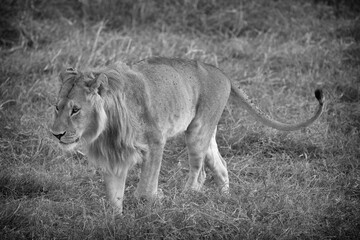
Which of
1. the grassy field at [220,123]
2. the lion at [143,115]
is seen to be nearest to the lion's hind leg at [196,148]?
the lion at [143,115]

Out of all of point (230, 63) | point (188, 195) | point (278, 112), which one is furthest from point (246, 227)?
point (230, 63)

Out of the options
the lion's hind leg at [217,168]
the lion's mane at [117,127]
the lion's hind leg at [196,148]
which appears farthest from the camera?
the lion's hind leg at [217,168]

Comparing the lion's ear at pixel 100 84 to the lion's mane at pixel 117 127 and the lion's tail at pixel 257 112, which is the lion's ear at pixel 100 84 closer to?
the lion's mane at pixel 117 127

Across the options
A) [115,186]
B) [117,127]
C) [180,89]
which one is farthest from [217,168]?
[117,127]

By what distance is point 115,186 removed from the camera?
3.88 meters

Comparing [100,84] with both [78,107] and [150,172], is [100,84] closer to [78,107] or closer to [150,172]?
[78,107]

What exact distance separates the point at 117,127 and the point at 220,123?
6.51 feet

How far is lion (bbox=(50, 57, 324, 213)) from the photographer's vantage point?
3.43m

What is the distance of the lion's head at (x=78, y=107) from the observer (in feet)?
11.1

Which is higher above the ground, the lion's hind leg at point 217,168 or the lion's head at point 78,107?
the lion's head at point 78,107

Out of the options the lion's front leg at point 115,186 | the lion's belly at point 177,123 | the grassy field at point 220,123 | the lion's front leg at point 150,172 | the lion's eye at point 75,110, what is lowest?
the grassy field at point 220,123

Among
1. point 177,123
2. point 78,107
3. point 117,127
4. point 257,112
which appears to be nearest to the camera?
point 78,107

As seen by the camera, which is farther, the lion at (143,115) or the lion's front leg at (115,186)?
the lion's front leg at (115,186)

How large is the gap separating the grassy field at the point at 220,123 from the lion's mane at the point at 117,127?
0.35 meters
